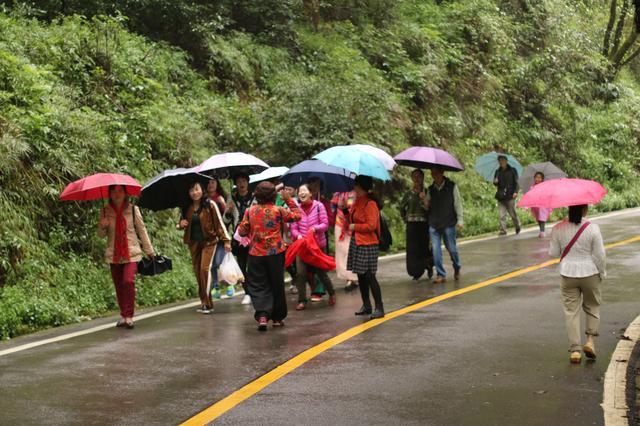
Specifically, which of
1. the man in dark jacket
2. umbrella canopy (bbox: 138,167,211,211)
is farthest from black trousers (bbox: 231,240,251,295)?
the man in dark jacket

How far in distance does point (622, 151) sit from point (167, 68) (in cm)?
2281

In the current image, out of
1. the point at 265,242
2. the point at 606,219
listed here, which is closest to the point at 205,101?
the point at 265,242

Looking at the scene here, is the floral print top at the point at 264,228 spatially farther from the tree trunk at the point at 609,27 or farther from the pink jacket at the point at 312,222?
the tree trunk at the point at 609,27

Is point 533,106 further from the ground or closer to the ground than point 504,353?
further from the ground

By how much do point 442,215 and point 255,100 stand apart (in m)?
8.54

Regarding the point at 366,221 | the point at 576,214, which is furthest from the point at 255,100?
the point at 576,214

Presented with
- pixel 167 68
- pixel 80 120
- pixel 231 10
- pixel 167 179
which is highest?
pixel 231 10

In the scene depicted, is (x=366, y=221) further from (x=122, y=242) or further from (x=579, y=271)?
(x=579, y=271)

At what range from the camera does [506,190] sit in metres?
23.4

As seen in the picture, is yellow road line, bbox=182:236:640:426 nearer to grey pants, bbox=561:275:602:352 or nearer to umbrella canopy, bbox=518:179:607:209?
grey pants, bbox=561:275:602:352

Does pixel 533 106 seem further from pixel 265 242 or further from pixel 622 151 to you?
pixel 265 242

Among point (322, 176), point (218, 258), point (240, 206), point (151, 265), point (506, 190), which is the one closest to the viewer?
point (151, 265)

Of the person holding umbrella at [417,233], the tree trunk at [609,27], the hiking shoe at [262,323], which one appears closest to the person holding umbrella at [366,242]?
the hiking shoe at [262,323]

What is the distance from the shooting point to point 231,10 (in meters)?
24.7
